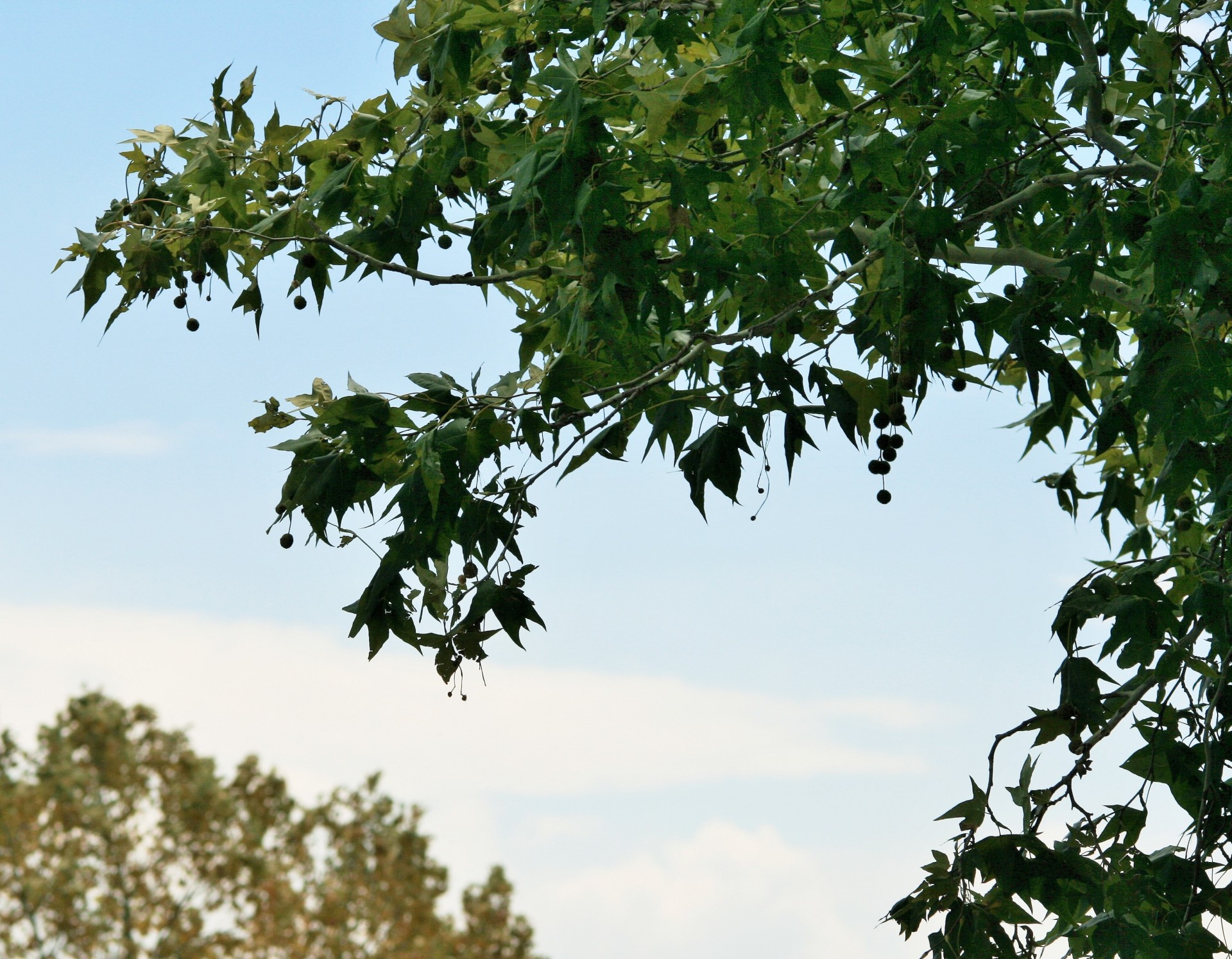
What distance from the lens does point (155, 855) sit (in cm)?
1791

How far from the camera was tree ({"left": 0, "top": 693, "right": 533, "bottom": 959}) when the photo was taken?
1761cm

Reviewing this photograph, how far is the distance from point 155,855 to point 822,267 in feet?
53.6

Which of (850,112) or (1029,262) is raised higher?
(1029,262)

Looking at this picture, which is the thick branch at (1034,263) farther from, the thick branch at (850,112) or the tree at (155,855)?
the tree at (155,855)

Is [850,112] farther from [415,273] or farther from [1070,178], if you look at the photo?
[415,273]

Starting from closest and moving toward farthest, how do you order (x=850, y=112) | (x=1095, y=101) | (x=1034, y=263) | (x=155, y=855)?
(x=850, y=112) < (x=1095, y=101) < (x=1034, y=263) < (x=155, y=855)

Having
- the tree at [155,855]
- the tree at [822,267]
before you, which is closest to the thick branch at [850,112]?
the tree at [822,267]

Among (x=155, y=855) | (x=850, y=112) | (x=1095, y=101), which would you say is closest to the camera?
(x=850, y=112)

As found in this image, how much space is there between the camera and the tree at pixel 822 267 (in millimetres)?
3936

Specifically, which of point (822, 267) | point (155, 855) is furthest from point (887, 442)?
point (155, 855)

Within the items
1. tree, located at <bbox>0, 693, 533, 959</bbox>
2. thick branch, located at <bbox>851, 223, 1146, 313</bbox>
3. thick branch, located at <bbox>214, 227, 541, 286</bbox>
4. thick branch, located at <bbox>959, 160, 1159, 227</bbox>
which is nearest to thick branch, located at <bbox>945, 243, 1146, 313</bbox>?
thick branch, located at <bbox>851, 223, 1146, 313</bbox>

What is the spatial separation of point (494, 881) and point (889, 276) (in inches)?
714

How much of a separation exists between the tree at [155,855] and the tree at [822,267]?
1432 cm

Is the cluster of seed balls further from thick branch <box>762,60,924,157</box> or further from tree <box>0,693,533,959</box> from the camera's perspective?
tree <box>0,693,533,959</box>
